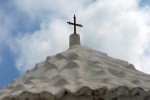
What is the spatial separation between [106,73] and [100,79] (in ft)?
1.01

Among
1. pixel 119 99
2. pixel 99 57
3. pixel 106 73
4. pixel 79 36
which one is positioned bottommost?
pixel 119 99

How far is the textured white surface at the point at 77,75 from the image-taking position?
6.98m

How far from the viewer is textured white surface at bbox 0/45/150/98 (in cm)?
698

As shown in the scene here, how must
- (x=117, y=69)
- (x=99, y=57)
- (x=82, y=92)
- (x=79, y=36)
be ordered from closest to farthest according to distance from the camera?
(x=82, y=92)
(x=117, y=69)
(x=99, y=57)
(x=79, y=36)

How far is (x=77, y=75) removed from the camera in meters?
7.29

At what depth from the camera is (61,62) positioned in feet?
26.4

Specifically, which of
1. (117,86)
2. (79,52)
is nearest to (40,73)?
(79,52)

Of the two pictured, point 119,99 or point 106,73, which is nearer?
point 119,99

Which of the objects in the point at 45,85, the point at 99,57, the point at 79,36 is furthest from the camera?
the point at 79,36

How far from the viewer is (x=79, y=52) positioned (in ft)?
27.8

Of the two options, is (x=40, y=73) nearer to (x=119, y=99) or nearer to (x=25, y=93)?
(x=25, y=93)

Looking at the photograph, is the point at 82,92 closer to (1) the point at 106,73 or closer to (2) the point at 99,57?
(1) the point at 106,73

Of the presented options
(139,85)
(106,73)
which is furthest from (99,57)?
(139,85)

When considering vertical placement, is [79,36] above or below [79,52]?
above
